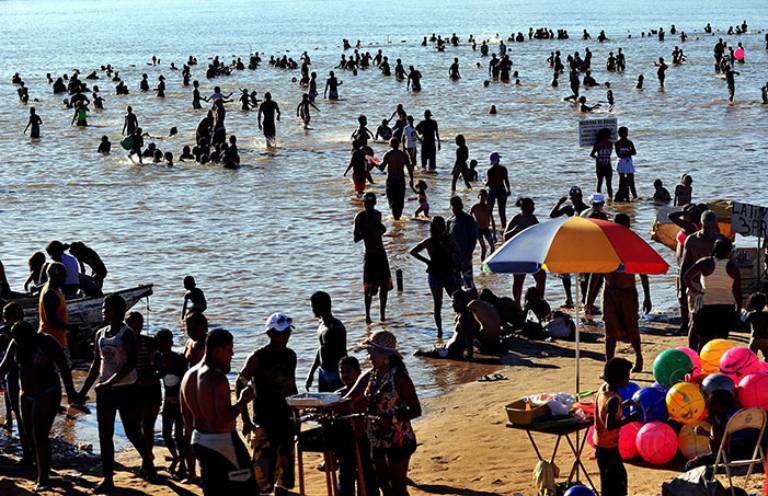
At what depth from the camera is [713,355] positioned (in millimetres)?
9984

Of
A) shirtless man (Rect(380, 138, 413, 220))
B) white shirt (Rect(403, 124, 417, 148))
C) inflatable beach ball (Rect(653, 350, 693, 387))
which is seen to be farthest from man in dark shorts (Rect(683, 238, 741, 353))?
white shirt (Rect(403, 124, 417, 148))

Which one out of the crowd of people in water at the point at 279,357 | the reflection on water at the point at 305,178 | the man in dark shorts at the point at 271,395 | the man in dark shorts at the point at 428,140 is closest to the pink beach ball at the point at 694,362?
the crowd of people in water at the point at 279,357

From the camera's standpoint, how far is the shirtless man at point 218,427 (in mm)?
7340

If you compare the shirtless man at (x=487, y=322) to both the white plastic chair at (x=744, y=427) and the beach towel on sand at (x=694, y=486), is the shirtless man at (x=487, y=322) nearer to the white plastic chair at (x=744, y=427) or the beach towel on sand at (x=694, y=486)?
the white plastic chair at (x=744, y=427)

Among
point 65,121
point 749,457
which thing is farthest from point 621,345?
point 65,121

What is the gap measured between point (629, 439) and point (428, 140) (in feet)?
61.2

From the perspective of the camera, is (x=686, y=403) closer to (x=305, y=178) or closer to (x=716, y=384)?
(x=716, y=384)

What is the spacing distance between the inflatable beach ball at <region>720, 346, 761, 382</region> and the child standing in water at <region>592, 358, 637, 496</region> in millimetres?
1663

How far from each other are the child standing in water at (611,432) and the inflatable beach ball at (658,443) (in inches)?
39.8

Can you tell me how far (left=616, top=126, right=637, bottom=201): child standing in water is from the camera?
75.0 feet

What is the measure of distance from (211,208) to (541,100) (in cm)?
2187

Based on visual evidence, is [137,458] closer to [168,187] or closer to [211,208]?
[211,208]

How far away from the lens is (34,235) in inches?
874

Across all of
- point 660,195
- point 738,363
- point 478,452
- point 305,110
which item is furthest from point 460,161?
point 738,363
